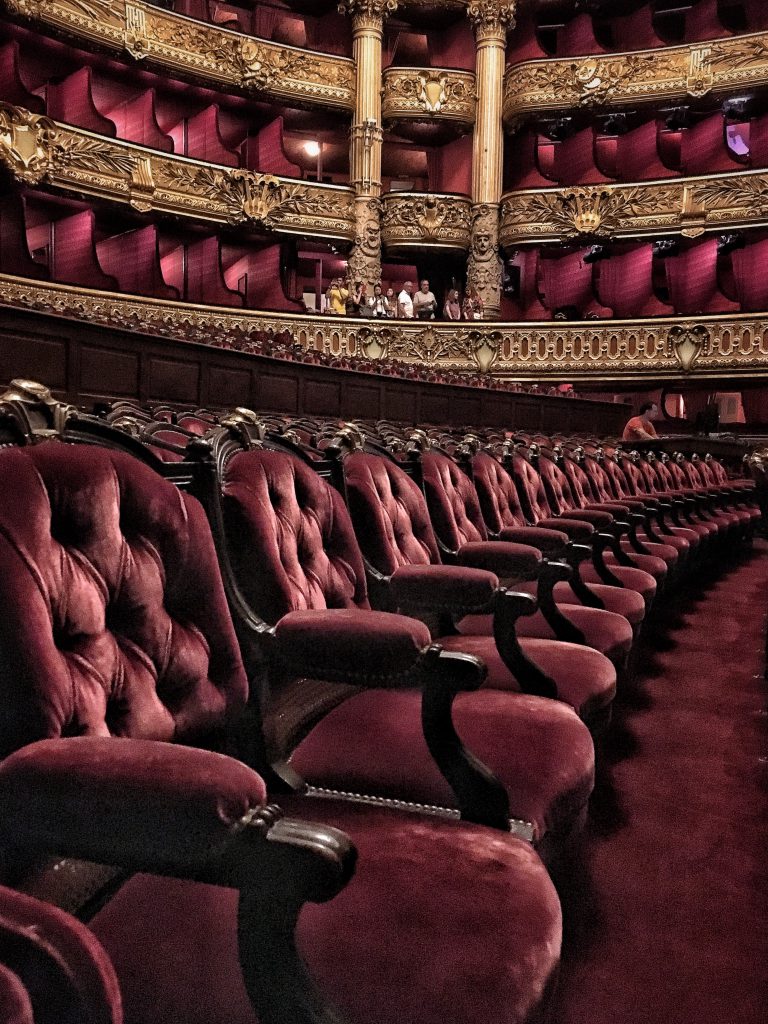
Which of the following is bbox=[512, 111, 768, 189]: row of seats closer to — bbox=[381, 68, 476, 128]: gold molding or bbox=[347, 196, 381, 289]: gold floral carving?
bbox=[381, 68, 476, 128]: gold molding

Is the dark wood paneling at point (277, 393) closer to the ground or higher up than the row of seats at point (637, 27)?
closer to the ground

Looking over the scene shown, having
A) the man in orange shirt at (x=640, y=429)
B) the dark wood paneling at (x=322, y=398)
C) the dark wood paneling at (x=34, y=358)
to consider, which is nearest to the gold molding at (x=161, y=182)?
→ the dark wood paneling at (x=322, y=398)

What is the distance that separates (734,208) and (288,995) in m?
8.66

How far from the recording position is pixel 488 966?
0.53 m

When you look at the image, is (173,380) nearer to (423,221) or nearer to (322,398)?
(322,398)

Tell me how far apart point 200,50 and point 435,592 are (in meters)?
8.25

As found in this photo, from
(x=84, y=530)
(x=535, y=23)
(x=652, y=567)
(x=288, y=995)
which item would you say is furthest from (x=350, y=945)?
(x=535, y=23)

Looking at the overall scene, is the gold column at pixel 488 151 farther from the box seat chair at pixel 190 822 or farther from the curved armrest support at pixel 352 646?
the box seat chair at pixel 190 822

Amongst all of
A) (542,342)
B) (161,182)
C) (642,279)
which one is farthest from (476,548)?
(642,279)

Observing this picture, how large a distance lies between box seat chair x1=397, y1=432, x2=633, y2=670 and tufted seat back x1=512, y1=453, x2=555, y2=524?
16.2 inches

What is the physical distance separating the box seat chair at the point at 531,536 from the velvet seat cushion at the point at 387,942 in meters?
0.86

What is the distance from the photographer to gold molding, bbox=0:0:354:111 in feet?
23.4

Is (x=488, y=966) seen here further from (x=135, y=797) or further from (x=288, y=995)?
(x=135, y=797)

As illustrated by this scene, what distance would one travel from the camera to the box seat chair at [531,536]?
5.79 ft
